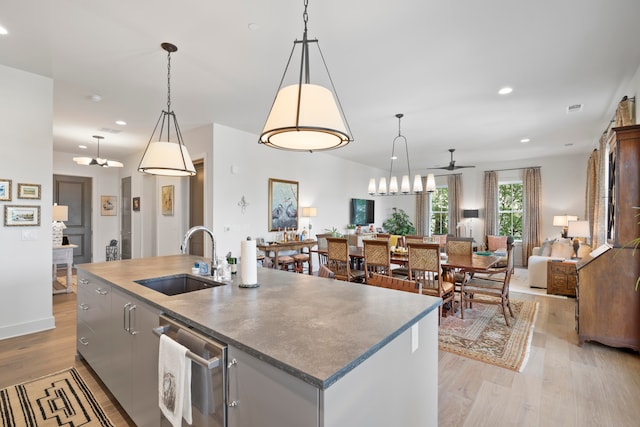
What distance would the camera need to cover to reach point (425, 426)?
1.53m

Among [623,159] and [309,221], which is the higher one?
[623,159]

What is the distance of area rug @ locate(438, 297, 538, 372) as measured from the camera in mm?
2867

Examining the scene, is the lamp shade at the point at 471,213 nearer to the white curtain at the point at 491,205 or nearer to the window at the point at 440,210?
the white curtain at the point at 491,205

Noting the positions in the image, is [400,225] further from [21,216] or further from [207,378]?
[207,378]

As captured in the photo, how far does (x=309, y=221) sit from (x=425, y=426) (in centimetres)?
555

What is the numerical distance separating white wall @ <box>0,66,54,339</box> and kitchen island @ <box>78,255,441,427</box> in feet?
7.57

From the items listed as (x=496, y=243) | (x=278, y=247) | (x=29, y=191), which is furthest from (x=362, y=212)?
(x=29, y=191)

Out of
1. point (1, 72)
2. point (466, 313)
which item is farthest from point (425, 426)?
point (1, 72)

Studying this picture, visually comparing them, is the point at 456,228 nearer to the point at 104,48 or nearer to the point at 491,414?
the point at 491,414

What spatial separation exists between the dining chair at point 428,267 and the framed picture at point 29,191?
4.37 metres

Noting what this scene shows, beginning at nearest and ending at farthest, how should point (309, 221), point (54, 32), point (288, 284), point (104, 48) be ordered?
1. point (288, 284)
2. point (54, 32)
3. point (104, 48)
4. point (309, 221)

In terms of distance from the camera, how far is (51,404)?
2.16m

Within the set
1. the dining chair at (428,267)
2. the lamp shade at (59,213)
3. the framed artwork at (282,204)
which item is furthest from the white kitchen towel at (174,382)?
the lamp shade at (59,213)

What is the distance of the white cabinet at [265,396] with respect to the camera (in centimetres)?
91
